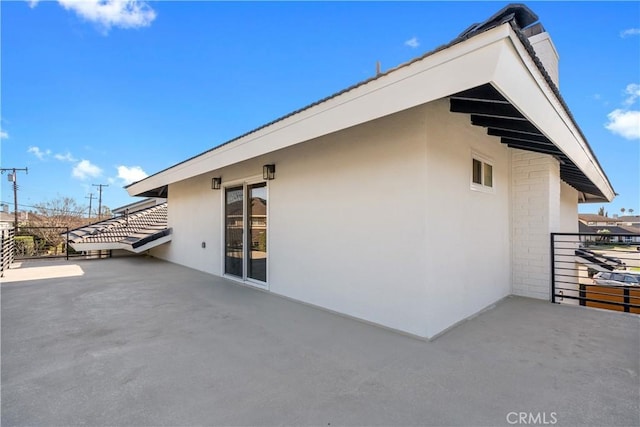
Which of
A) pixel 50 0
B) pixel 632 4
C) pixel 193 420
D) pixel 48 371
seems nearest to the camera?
pixel 193 420

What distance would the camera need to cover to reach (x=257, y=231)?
6.25 m

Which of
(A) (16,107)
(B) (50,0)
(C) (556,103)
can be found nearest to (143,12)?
(B) (50,0)

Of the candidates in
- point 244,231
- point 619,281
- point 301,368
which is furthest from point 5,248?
point 619,281

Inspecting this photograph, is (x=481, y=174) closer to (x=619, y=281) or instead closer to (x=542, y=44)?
(x=542, y=44)

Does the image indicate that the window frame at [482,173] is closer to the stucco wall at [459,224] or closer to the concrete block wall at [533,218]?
the stucco wall at [459,224]

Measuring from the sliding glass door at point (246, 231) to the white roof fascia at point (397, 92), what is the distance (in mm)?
1664

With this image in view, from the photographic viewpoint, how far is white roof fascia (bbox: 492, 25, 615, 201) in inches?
82.6

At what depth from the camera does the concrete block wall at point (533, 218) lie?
17.6 feet

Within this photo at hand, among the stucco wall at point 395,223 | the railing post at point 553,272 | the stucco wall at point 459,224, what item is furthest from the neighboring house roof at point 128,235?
the railing post at point 553,272

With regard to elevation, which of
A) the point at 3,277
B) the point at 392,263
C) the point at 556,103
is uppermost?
the point at 556,103

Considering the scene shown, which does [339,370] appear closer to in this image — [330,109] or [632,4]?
[330,109]

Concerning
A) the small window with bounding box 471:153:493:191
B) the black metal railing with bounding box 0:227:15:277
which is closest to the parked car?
the small window with bounding box 471:153:493:191

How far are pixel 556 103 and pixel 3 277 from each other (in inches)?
465

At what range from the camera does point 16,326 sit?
3854 mm
